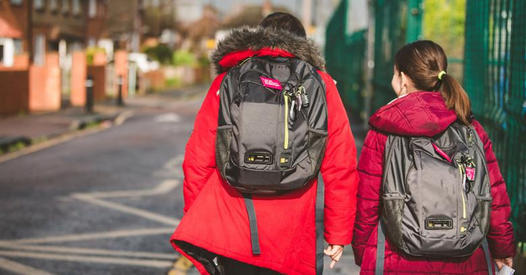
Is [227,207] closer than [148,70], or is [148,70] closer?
[227,207]

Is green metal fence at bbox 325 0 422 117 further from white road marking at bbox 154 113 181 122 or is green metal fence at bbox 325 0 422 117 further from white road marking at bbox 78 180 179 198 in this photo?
white road marking at bbox 154 113 181 122

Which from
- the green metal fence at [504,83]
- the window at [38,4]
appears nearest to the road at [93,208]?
the green metal fence at [504,83]

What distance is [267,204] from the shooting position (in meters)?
2.97

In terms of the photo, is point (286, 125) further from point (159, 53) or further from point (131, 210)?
point (159, 53)

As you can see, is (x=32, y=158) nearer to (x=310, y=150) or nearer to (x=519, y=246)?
(x=519, y=246)

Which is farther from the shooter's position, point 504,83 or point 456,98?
point 504,83

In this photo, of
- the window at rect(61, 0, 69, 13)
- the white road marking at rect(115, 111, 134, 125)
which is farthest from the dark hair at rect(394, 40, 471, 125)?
the window at rect(61, 0, 69, 13)

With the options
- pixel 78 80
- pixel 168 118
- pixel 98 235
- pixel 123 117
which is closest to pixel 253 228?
pixel 98 235

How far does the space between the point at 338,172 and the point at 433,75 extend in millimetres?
555

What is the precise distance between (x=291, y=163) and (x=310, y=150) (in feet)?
0.35

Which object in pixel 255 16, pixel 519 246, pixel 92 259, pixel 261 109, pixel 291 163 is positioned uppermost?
pixel 255 16

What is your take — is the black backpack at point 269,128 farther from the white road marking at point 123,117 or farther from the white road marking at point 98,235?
the white road marking at point 123,117

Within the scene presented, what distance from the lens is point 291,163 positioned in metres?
2.83

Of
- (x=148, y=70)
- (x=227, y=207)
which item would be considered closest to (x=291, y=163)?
(x=227, y=207)
